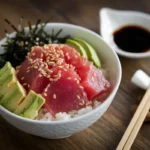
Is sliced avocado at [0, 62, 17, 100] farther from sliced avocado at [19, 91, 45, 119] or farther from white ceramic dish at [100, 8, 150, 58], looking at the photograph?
white ceramic dish at [100, 8, 150, 58]

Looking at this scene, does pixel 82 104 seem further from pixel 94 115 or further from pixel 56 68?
→ pixel 56 68

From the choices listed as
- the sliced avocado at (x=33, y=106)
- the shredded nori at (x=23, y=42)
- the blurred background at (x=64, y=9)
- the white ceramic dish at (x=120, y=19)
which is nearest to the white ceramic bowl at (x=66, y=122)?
the sliced avocado at (x=33, y=106)

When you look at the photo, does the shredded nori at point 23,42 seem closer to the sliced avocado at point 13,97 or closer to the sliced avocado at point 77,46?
the sliced avocado at point 77,46

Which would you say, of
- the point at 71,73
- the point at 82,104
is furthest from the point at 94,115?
the point at 71,73

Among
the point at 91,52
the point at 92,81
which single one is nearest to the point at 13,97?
the point at 92,81

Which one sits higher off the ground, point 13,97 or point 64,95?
point 13,97

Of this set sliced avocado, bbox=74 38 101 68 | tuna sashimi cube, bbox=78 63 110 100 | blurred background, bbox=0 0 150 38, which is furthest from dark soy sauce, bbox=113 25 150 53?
tuna sashimi cube, bbox=78 63 110 100

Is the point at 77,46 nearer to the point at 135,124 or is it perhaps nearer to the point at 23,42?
the point at 23,42
